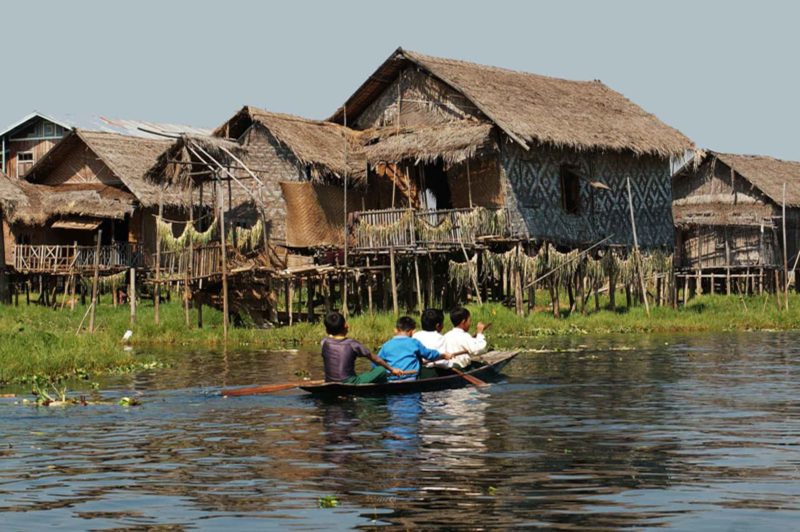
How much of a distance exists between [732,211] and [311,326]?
64.2ft

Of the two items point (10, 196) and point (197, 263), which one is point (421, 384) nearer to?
point (197, 263)

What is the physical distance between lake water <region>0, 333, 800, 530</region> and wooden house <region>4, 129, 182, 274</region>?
19903 millimetres

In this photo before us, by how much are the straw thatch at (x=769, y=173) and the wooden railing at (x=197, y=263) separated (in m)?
20.2

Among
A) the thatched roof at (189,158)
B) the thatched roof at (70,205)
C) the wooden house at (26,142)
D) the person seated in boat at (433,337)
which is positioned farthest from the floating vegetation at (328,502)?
the wooden house at (26,142)

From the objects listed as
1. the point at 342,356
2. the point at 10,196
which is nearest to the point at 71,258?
the point at 10,196

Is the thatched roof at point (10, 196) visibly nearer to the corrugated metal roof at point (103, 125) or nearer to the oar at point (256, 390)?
the corrugated metal roof at point (103, 125)

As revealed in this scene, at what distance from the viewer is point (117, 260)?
128ft

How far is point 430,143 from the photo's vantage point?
1262 inches

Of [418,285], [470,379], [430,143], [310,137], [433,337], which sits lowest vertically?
[470,379]

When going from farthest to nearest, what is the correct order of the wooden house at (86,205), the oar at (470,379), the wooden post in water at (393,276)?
the wooden house at (86,205) → the wooden post in water at (393,276) → the oar at (470,379)

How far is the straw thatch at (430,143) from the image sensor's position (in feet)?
102

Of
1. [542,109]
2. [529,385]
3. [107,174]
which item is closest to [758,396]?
[529,385]

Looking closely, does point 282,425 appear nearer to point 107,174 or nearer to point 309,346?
point 309,346

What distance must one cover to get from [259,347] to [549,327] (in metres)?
7.06
